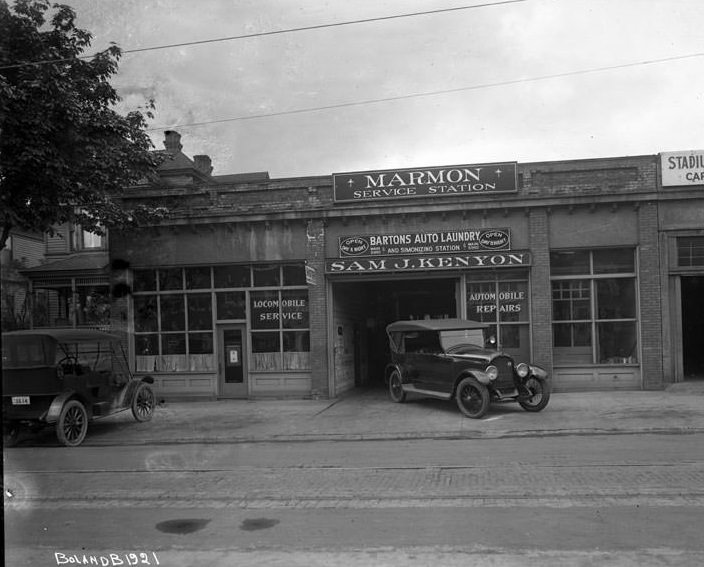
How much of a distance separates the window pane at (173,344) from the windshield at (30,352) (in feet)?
20.0

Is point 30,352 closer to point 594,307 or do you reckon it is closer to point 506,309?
point 506,309

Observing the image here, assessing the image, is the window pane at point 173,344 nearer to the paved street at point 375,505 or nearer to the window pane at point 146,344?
the window pane at point 146,344

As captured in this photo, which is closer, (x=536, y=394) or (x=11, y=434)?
(x=11, y=434)

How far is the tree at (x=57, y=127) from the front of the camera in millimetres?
11438

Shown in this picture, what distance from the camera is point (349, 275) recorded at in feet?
56.2

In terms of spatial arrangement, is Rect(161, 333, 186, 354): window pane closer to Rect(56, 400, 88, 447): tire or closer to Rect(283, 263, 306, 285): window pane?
Rect(283, 263, 306, 285): window pane

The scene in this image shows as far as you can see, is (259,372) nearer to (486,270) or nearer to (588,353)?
(486,270)

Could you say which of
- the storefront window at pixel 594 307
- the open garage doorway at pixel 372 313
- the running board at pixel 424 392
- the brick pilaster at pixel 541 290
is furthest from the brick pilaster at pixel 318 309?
the storefront window at pixel 594 307

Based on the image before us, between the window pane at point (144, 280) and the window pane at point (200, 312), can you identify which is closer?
the window pane at point (200, 312)

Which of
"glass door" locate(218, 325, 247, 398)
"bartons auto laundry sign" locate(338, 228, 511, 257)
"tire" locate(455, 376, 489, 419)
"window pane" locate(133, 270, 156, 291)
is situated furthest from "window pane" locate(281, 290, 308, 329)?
"tire" locate(455, 376, 489, 419)

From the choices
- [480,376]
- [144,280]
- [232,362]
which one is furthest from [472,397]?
[144,280]

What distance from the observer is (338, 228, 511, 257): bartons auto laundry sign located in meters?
16.6

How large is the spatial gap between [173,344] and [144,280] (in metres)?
1.96

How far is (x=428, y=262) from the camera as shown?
16734 mm
